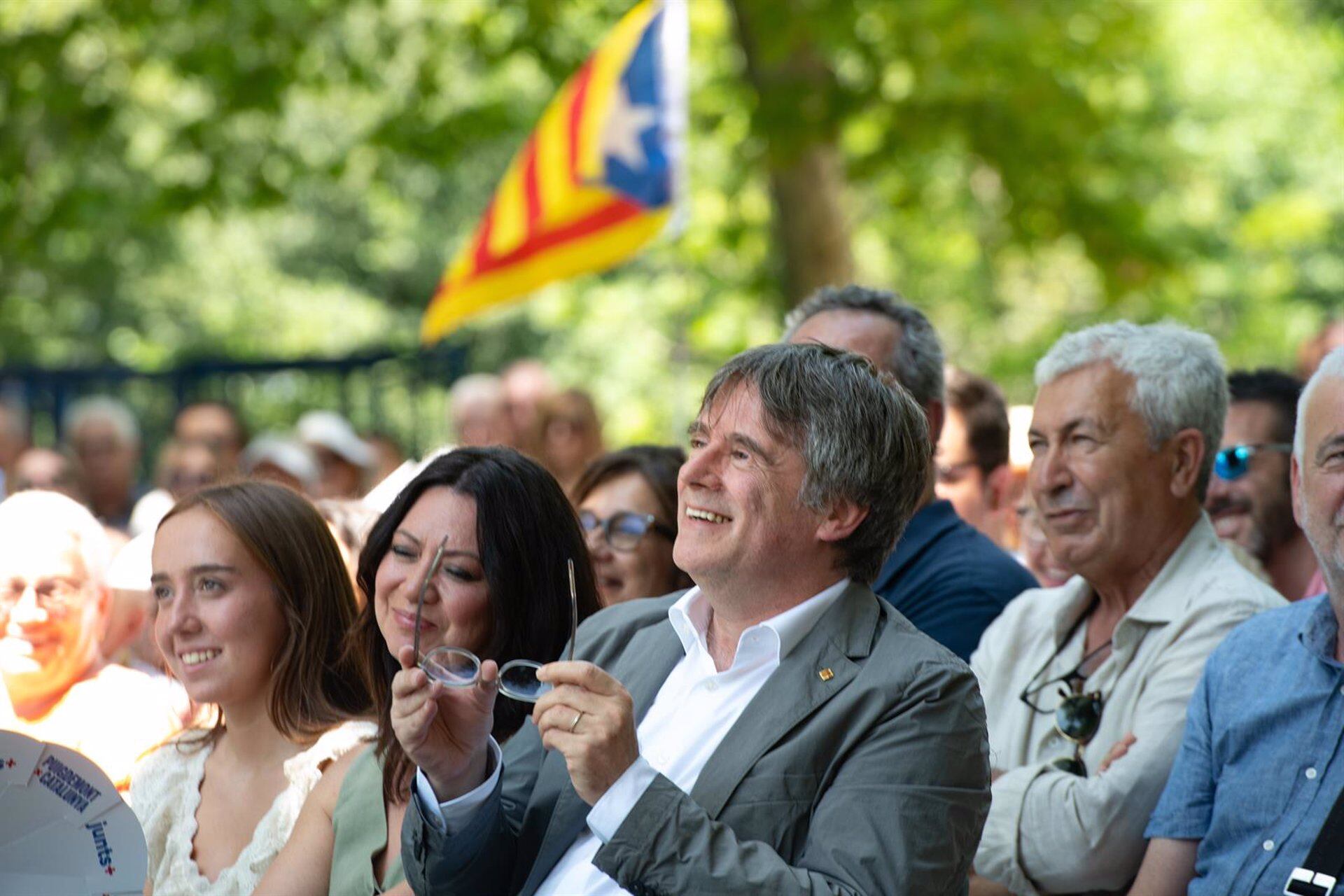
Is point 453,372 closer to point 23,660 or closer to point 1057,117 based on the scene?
point 1057,117

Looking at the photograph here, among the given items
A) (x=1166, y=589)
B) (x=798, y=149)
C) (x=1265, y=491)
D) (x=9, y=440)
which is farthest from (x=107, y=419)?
(x=1166, y=589)

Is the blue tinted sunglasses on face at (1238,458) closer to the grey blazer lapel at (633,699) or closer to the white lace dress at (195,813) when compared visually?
the grey blazer lapel at (633,699)

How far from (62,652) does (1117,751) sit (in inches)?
122

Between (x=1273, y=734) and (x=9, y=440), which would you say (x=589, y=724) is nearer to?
(x=1273, y=734)

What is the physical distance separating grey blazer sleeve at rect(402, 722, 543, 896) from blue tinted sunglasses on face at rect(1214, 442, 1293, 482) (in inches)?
94.5

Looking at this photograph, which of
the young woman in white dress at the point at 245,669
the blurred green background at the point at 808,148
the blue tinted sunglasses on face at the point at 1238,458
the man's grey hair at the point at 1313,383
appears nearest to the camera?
the man's grey hair at the point at 1313,383

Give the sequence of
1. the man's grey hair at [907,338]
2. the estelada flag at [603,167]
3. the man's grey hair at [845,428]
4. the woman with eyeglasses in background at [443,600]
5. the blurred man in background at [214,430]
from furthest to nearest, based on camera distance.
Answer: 1. the blurred man in background at [214,430]
2. the estelada flag at [603,167]
3. the man's grey hair at [907,338]
4. the woman with eyeglasses in background at [443,600]
5. the man's grey hair at [845,428]

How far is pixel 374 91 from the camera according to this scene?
12.6 meters

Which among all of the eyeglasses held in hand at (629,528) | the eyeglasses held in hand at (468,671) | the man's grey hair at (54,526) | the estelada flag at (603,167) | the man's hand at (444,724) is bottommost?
the man's hand at (444,724)

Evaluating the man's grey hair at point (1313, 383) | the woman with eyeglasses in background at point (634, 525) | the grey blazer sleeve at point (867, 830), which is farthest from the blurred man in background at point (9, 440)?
the man's grey hair at point (1313, 383)

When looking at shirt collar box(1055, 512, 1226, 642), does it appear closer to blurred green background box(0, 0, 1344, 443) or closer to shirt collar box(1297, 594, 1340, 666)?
shirt collar box(1297, 594, 1340, 666)

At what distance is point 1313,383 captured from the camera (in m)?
3.47

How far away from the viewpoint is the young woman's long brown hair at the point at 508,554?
3.73m

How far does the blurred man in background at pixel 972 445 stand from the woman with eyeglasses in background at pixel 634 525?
1017 mm
